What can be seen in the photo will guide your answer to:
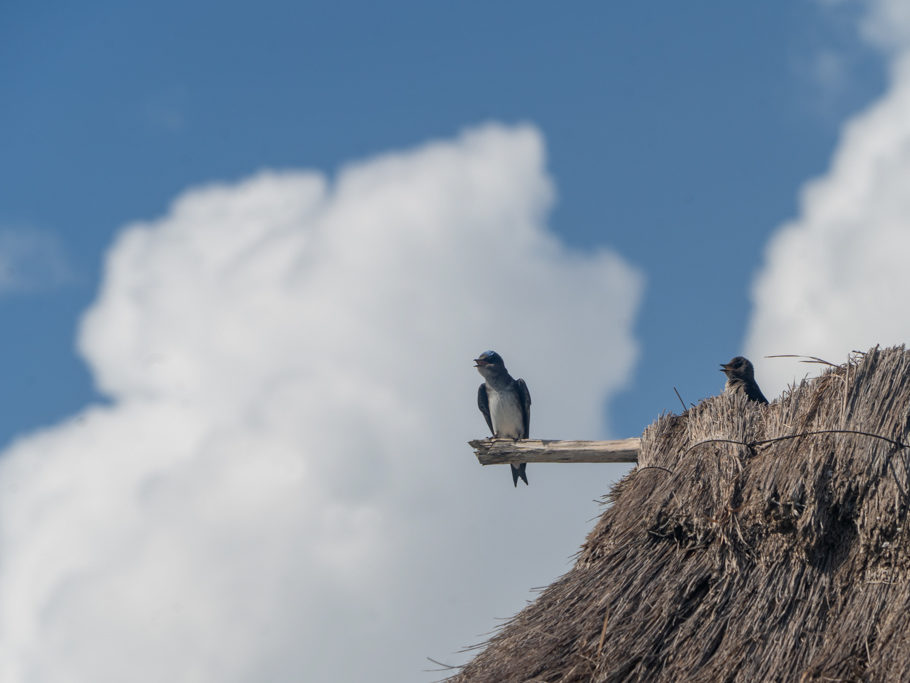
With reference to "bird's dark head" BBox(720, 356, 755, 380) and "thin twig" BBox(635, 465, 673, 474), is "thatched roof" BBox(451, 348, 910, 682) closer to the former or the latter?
"thin twig" BBox(635, 465, 673, 474)

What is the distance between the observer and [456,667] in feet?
23.0

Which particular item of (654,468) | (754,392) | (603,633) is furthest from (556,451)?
(754,392)

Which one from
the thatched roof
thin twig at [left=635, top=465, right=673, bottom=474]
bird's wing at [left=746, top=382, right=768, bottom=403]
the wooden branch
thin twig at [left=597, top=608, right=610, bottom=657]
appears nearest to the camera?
the thatched roof

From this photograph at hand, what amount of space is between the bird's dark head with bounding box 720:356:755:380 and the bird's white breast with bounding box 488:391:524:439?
321 cm

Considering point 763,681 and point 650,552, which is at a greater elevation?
point 650,552

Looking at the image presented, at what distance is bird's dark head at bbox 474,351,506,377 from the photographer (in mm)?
14352

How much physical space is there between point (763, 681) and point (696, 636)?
54cm

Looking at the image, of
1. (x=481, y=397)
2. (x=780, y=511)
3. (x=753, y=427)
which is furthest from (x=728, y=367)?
(x=780, y=511)

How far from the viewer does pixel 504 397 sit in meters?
14.4

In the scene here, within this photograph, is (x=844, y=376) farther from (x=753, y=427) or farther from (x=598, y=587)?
(x=598, y=587)

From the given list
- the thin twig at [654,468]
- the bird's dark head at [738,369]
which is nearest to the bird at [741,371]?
the bird's dark head at [738,369]

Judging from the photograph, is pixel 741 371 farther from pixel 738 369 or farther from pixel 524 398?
pixel 524 398

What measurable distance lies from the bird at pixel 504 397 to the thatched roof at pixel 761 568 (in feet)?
24.0

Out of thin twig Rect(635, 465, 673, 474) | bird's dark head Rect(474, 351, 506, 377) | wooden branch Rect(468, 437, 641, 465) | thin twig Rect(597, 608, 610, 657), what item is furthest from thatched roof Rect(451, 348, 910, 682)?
bird's dark head Rect(474, 351, 506, 377)
